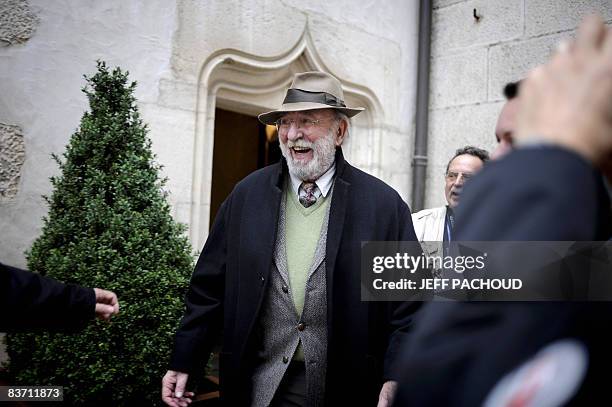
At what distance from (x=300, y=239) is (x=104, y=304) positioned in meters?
0.83

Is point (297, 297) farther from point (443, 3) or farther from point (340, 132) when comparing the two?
point (443, 3)

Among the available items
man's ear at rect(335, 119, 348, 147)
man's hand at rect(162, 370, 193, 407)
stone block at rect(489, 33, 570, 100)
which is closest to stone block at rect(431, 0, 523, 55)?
Answer: stone block at rect(489, 33, 570, 100)

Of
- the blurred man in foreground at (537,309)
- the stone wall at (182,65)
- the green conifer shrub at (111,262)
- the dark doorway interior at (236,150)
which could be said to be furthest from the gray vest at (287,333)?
the dark doorway interior at (236,150)

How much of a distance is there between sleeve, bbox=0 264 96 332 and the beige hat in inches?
47.2

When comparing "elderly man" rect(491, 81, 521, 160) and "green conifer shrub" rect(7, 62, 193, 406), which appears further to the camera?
"green conifer shrub" rect(7, 62, 193, 406)

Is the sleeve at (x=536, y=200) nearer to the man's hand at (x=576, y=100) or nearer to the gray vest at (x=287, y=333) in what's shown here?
the man's hand at (x=576, y=100)

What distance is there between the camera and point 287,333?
2.04 m

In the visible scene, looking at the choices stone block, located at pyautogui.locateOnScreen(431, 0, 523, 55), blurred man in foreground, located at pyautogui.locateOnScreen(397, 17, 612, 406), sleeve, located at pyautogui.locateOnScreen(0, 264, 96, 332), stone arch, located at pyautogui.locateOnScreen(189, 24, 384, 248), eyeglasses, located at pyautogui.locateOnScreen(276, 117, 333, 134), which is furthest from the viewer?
stone block, located at pyautogui.locateOnScreen(431, 0, 523, 55)

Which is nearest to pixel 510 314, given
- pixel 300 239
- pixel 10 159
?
pixel 300 239

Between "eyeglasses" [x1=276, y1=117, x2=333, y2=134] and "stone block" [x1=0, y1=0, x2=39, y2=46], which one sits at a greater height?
"stone block" [x1=0, y1=0, x2=39, y2=46]

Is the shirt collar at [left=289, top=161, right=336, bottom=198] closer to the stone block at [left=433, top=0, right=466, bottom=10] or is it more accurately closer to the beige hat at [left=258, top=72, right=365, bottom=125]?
the beige hat at [left=258, top=72, right=365, bottom=125]

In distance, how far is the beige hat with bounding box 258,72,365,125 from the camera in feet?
7.80

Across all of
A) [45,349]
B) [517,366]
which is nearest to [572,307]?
[517,366]

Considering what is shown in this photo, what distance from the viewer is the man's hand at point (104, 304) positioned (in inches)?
73.7
